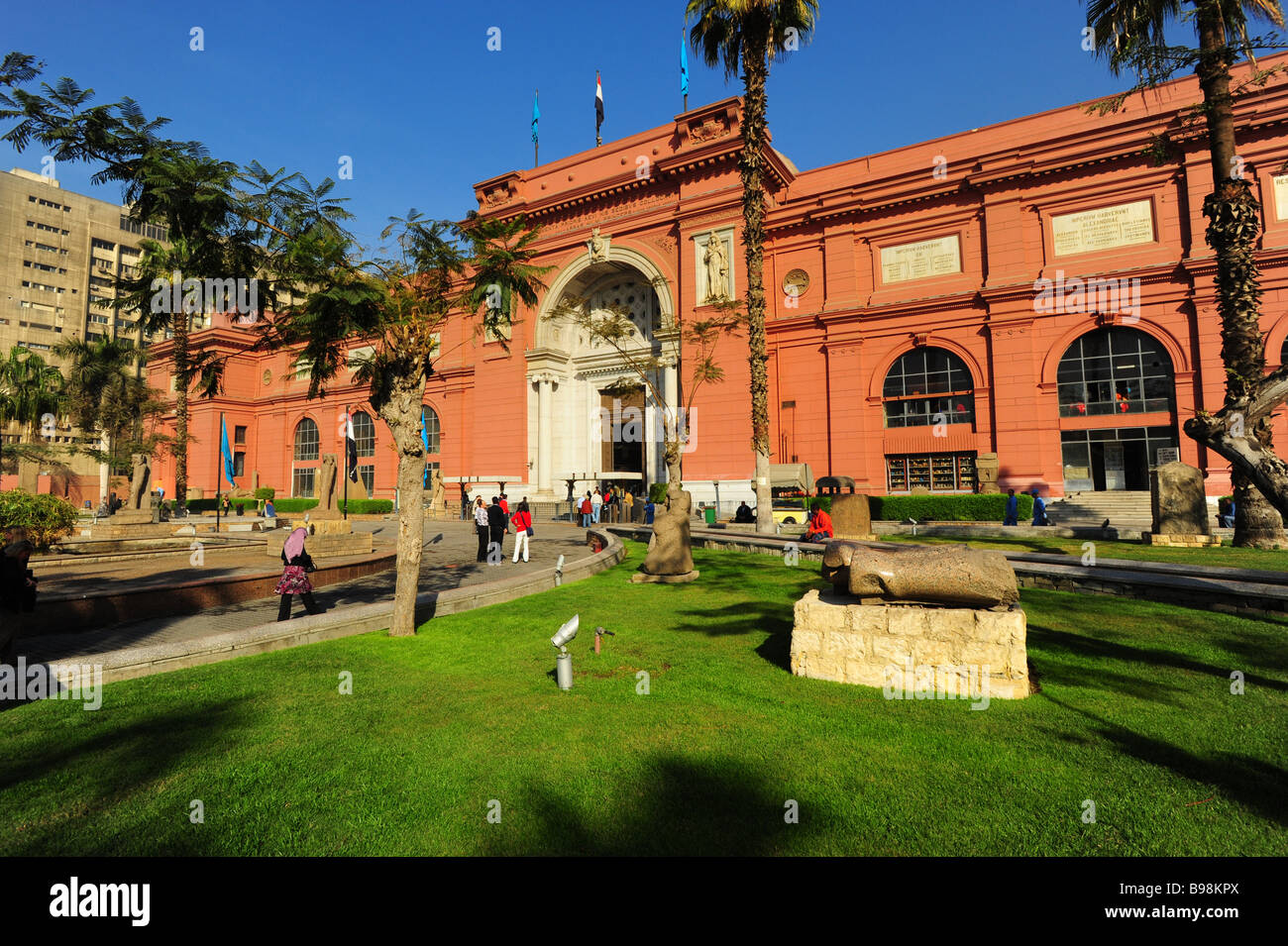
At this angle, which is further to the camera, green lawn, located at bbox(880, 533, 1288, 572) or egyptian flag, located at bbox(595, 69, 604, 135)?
egyptian flag, located at bbox(595, 69, 604, 135)

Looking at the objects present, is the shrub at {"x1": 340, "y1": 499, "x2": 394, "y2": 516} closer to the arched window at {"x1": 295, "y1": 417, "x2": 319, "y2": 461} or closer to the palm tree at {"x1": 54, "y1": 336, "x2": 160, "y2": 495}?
the arched window at {"x1": 295, "y1": 417, "x2": 319, "y2": 461}

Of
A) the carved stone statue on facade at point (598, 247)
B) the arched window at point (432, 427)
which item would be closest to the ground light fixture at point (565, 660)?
the carved stone statue on facade at point (598, 247)

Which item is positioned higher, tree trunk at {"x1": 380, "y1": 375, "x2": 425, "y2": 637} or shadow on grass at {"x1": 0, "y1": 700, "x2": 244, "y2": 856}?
tree trunk at {"x1": 380, "y1": 375, "x2": 425, "y2": 637}

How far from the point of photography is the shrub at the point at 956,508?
64.4ft

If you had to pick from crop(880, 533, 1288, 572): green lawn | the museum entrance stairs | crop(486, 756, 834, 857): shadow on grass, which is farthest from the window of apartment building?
the museum entrance stairs

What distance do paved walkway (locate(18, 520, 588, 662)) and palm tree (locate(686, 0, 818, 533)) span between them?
6.11 meters

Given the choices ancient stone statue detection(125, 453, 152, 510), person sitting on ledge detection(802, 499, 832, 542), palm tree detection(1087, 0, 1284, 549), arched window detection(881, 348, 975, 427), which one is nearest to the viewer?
palm tree detection(1087, 0, 1284, 549)

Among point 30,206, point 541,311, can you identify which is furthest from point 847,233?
point 30,206

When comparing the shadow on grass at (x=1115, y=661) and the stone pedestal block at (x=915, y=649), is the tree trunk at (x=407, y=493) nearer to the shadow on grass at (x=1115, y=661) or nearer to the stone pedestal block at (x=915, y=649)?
the stone pedestal block at (x=915, y=649)

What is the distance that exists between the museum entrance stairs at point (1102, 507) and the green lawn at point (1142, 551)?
21.1 ft

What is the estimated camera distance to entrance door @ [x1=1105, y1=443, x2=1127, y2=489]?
20950mm

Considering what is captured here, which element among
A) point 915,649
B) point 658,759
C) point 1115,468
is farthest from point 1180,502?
point 658,759

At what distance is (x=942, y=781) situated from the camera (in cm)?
318

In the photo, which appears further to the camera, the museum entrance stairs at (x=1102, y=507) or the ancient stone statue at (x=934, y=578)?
the museum entrance stairs at (x=1102, y=507)
